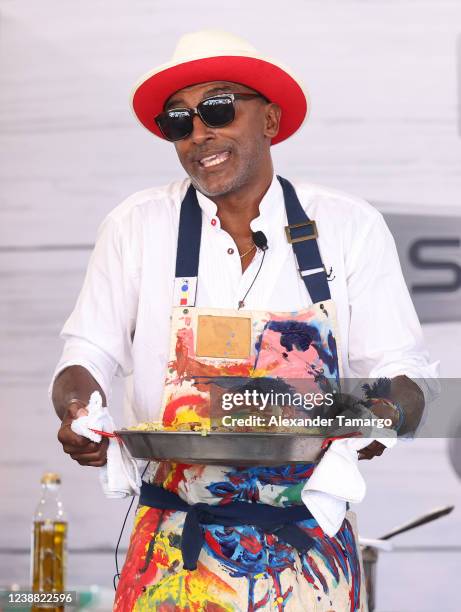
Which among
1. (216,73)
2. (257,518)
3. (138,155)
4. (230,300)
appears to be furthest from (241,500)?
(138,155)

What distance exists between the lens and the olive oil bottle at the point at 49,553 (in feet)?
10.8

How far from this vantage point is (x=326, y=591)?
2.24 m

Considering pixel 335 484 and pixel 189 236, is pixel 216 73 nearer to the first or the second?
pixel 189 236

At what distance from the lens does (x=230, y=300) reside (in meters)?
2.49

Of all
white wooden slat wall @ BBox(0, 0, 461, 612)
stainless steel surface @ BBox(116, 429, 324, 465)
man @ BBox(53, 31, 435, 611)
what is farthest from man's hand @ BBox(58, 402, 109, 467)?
white wooden slat wall @ BBox(0, 0, 461, 612)

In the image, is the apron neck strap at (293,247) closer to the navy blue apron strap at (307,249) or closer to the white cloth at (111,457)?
the navy blue apron strap at (307,249)

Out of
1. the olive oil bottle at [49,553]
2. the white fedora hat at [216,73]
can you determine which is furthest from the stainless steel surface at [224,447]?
the olive oil bottle at [49,553]

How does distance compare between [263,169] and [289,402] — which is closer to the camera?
[289,402]

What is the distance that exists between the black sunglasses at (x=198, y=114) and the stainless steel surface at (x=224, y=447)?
778 millimetres

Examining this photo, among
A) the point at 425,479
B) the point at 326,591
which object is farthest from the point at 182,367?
the point at 425,479

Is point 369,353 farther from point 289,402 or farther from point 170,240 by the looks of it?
point 170,240

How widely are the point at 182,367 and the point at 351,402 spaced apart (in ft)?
1.34

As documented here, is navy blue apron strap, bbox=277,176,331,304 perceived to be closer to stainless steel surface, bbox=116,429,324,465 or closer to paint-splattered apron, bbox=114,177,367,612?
paint-splattered apron, bbox=114,177,367,612

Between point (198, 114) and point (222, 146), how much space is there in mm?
88
